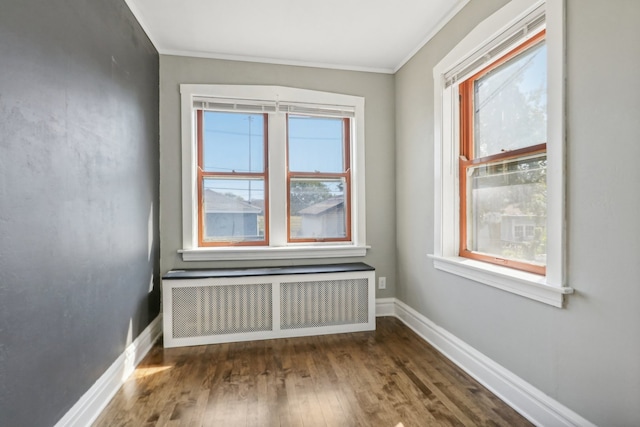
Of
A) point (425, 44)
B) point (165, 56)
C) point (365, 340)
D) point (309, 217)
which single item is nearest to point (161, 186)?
point (165, 56)

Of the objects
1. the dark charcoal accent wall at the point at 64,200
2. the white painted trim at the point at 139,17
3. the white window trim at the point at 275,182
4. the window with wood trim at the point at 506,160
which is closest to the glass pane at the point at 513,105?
the window with wood trim at the point at 506,160

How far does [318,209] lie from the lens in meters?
3.24

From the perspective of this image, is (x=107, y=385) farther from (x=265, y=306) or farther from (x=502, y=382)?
(x=502, y=382)

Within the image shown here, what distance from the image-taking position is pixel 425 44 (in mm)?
2666

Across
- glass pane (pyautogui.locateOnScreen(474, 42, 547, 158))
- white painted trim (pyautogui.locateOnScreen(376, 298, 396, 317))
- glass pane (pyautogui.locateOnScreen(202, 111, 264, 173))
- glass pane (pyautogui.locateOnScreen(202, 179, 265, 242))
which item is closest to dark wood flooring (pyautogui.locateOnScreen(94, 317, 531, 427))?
white painted trim (pyautogui.locateOnScreen(376, 298, 396, 317))

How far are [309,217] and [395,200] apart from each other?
3.08ft

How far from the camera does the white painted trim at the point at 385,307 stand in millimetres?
3230

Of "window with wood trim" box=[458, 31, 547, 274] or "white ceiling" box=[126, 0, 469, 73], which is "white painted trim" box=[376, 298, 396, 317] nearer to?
"window with wood trim" box=[458, 31, 547, 274]

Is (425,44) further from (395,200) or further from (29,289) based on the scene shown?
(29,289)

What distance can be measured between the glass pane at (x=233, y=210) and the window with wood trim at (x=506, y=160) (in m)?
1.90

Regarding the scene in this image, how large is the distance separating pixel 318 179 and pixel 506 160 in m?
1.75

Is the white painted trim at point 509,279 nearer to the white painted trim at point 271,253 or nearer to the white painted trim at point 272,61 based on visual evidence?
the white painted trim at point 271,253

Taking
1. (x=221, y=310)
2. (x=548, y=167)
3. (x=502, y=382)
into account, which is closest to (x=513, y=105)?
(x=548, y=167)

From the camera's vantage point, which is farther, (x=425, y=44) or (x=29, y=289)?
(x=425, y=44)
